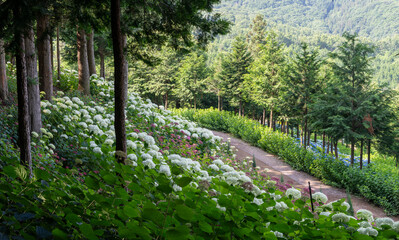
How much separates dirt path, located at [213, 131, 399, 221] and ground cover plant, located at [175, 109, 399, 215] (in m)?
0.24

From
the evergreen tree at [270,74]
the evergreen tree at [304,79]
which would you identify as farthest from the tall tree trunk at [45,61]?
the evergreen tree at [270,74]

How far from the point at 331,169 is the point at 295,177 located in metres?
1.43

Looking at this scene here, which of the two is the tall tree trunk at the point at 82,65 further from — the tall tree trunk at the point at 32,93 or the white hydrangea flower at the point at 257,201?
the white hydrangea flower at the point at 257,201

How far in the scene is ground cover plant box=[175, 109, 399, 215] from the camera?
8.82 metres

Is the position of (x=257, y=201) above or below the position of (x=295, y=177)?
above

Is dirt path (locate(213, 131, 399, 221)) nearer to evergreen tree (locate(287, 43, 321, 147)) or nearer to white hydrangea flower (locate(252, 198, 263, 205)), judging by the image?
evergreen tree (locate(287, 43, 321, 147))

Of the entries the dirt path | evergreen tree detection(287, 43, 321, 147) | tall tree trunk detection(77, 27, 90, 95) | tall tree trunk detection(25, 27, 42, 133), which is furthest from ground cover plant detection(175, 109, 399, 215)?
tall tree trunk detection(25, 27, 42, 133)

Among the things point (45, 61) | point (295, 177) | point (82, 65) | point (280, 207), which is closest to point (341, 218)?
point (280, 207)

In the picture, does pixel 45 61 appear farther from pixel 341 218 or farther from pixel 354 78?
pixel 354 78

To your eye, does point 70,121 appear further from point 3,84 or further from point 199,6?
point 199,6

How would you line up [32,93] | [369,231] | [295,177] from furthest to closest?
[295,177], [32,93], [369,231]

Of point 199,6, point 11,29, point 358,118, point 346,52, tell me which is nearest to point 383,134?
point 358,118

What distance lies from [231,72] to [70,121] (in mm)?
20755

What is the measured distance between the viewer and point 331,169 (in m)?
10.6
